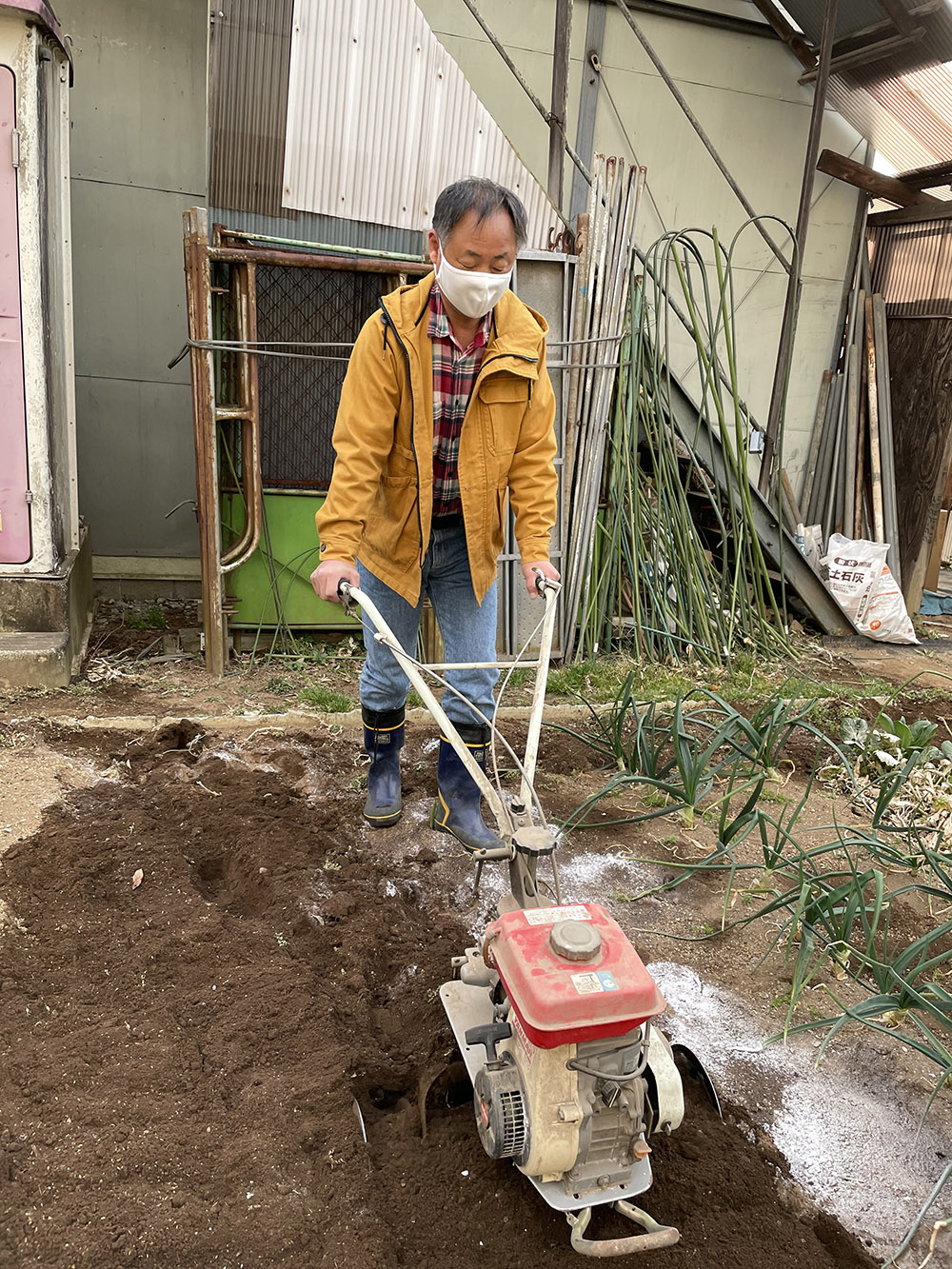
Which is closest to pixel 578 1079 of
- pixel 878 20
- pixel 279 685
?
pixel 279 685

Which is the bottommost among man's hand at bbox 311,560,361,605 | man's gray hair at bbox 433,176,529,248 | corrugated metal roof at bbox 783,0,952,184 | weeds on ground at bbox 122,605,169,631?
weeds on ground at bbox 122,605,169,631

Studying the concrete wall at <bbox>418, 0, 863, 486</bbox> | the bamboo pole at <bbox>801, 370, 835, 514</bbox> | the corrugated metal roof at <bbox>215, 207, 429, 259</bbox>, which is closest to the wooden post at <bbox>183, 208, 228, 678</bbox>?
the corrugated metal roof at <bbox>215, 207, 429, 259</bbox>

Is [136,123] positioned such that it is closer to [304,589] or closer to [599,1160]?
[304,589]

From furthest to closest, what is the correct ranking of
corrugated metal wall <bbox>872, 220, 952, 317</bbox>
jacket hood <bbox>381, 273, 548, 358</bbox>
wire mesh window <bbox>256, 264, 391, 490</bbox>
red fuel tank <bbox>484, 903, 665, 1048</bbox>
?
corrugated metal wall <bbox>872, 220, 952, 317</bbox> < wire mesh window <bbox>256, 264, 391, 490</bbox> < jacket hood <bbox>381, 273, 548, 358</bbox> < red fuel tank <bbox>484, 903, 665, 1048</bbox>

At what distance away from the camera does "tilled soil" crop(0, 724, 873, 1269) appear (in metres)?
1.69

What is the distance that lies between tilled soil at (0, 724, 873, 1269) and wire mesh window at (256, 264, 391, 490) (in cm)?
234

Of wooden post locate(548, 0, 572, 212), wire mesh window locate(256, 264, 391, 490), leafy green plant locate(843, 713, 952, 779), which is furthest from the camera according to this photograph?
wooden post locate(548, 0, 572, 212)

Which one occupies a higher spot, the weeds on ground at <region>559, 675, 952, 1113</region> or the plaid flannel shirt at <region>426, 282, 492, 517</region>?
the plaid flannel shirt at <region>426, 282, 492, 517</region>

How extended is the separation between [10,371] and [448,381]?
7.83 feet

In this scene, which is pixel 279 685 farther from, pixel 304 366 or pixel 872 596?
pixel 872 596

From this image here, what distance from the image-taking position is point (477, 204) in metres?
2.34

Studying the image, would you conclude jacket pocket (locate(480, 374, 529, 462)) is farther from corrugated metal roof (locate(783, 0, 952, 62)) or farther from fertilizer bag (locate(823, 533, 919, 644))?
corrugated metal roof (locate(783, 0, 952, 62))

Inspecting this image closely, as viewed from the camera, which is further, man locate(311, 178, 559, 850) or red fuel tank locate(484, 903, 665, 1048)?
man locate(311, 178, 559, 850)

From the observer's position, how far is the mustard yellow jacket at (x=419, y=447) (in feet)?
8.49
